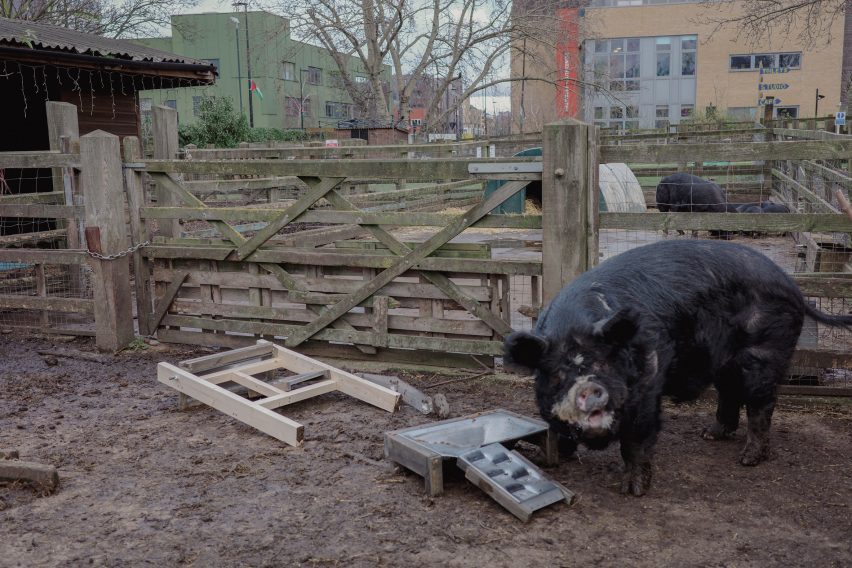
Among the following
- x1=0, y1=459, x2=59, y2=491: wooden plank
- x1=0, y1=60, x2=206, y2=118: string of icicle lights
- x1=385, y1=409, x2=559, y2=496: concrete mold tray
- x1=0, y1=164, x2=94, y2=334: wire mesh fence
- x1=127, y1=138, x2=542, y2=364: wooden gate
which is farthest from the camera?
x1=0, y1=60, x2=206, y2=118: string of icicle lights

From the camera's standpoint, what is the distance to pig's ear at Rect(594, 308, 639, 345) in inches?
144

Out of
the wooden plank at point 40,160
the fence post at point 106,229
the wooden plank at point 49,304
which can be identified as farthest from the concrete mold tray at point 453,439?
the wooden plank at point 40,160

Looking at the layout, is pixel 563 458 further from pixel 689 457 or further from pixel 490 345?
pixel 490 345

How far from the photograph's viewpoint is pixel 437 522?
12.2ft

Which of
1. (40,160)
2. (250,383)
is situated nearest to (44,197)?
(40,160)

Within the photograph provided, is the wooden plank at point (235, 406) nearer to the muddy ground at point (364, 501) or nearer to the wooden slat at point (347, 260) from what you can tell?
the muddy ground at point (364, 501)

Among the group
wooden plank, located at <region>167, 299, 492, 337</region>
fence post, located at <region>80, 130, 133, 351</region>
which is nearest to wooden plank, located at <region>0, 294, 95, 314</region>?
fence post, located at <region>80, 130, 133, 351</region>

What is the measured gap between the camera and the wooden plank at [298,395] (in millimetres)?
5102

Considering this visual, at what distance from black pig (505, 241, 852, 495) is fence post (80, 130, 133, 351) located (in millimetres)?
4183

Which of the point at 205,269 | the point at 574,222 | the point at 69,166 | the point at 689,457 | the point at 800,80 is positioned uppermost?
the point at 800,80

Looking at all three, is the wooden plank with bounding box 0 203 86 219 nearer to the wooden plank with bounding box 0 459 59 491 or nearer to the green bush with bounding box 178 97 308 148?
the wooden plank with bounding box 0 459 59 491

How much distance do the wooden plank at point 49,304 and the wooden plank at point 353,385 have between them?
90.5 inches

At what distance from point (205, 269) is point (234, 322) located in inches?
21.2

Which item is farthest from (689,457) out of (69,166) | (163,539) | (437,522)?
(69,166)
